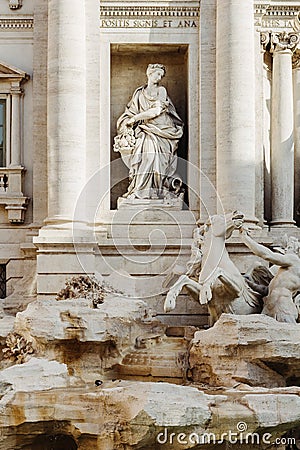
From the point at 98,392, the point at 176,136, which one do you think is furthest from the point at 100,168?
the point at 98,392

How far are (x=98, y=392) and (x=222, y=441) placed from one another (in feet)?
5.09

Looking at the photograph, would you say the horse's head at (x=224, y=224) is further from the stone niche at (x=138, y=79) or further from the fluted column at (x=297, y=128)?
the fluted column at (x=297, y=128)

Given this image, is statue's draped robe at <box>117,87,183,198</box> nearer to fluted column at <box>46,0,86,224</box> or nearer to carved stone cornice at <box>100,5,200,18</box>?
fluted column at <box>46,0,86,224</box>

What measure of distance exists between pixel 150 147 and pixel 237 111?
1.85m

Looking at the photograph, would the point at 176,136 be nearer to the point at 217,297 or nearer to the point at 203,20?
the point at 203,20

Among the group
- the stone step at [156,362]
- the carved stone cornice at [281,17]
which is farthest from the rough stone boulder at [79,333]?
the carved stone cornice at [281,17]

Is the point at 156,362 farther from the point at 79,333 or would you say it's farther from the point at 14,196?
the point at 14,196

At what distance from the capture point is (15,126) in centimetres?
1592

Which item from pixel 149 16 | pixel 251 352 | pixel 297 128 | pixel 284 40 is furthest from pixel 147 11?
pixel 251 352

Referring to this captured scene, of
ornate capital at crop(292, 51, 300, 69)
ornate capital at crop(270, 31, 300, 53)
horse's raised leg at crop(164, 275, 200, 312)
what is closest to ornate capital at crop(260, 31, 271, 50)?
ornate capital at crop(270, 31, 300, 53)

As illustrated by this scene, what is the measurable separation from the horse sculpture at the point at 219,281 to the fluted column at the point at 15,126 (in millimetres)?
4719

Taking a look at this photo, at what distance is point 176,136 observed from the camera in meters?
15.7

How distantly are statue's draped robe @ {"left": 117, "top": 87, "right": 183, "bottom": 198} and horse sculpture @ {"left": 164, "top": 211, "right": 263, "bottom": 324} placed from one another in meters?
2.77

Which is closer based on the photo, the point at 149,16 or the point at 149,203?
the point at 149,203
